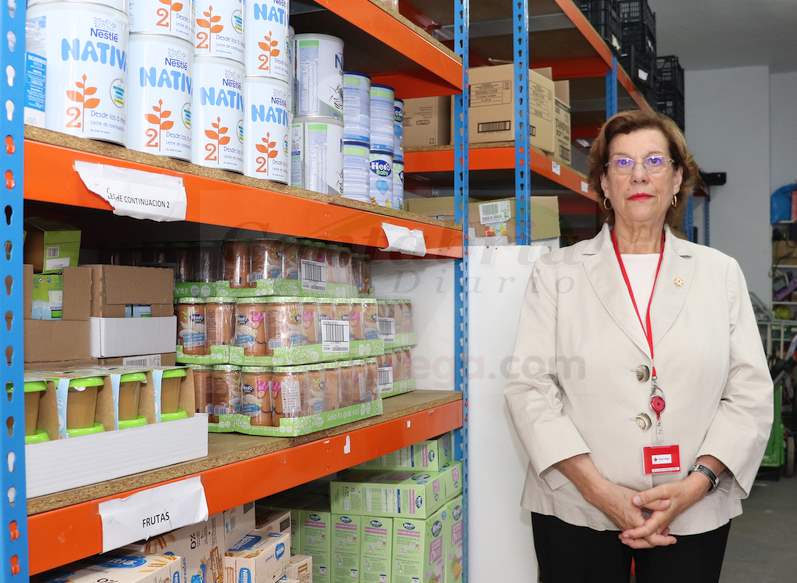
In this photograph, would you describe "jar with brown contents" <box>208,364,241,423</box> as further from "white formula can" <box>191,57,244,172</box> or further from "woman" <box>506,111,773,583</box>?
"woman" <box>506,111,773,583</box>

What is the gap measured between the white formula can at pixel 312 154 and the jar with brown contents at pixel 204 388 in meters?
0.46

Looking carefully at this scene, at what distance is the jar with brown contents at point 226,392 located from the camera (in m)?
1.74

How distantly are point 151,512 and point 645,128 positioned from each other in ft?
5.28

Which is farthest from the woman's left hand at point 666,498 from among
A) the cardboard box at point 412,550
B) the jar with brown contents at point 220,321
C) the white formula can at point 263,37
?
the white formula can at point 263,37

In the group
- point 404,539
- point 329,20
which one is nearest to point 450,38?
point 329,20

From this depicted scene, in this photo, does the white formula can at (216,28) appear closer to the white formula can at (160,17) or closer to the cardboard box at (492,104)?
the white formula can at (160,17)

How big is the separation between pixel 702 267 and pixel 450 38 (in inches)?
83.5

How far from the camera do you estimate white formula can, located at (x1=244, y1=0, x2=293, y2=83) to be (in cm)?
154

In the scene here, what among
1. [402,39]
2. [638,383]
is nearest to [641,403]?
[638,383]

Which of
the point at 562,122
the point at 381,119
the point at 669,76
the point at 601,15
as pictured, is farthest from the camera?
the point at 669,76

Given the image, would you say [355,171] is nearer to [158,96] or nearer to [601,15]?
[158,96]

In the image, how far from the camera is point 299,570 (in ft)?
5.98

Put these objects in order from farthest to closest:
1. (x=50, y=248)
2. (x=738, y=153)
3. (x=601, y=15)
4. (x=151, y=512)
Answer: (x=738, y=153) → (x=601, y=15) → (x=50, y=248) → (x=151, y=512)

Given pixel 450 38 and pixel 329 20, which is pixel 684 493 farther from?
pixel 450 38
